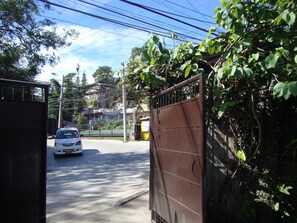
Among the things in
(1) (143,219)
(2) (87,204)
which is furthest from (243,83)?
(2) (87,204)

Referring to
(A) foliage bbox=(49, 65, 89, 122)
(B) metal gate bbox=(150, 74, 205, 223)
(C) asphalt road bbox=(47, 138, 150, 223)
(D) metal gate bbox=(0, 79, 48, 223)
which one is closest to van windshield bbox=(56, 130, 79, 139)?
(C) asphalt road bbox=(47, 138, 150, 223)

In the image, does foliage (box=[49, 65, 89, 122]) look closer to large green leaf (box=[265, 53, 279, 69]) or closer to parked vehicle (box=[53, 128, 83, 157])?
parked vehicle (box=[53, 128, 83, 157])

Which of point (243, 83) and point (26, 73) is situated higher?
point (26, 73)

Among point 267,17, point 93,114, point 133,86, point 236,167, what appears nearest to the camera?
point 267,17

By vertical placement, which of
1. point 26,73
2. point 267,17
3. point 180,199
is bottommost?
point 180,199

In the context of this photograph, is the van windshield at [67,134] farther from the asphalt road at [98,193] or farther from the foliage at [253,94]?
the foliage at [253,94]

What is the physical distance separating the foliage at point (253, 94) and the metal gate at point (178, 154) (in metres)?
0.41

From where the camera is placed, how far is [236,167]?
15.9 ft

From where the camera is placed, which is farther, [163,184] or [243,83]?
[163,184]

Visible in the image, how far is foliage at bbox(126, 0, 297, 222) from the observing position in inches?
151

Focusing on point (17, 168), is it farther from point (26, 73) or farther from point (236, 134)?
point (26, 73)

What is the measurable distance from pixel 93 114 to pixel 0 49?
53797mm

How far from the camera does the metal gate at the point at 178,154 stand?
11.9 ft

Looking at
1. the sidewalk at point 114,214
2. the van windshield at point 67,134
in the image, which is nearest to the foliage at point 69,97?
the van windshield at point 67,134
